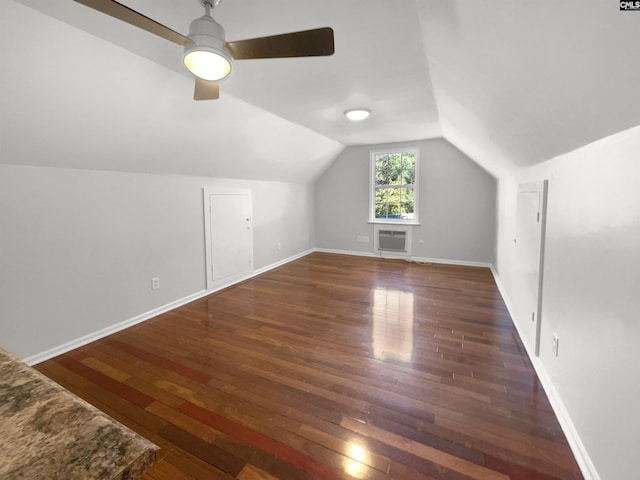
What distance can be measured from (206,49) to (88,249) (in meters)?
2.22

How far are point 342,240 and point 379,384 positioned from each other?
456cm

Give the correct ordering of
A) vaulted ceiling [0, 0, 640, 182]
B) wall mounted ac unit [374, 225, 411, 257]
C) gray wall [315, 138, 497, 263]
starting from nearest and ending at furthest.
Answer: vaulted ceiling [0, 0, 640, 182]
gray wall [315, 138, 497, 263]
wall mounted ac unit [374, 225, 411, 257]

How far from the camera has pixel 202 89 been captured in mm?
1929

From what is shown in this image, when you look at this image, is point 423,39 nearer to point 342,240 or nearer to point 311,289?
point 311,289

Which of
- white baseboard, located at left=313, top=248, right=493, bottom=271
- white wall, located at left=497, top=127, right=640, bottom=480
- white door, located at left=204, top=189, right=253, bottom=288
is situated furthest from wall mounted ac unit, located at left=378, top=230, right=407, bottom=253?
white wall, located at left=497, top=127, right=640, bottom=480

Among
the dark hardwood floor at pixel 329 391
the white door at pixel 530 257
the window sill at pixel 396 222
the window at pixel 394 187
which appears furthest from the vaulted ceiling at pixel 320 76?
the window sill at pixel 396 222

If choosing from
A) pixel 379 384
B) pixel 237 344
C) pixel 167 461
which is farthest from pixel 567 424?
pixel 237 344

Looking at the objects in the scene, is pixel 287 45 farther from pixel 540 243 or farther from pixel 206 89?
pixel 540 243

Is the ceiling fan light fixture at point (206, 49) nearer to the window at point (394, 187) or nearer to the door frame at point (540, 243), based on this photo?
the door frame at point (540, 243)

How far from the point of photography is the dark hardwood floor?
Answer: 58.3 inches

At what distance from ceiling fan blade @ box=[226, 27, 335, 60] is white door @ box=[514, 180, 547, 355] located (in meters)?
1.79

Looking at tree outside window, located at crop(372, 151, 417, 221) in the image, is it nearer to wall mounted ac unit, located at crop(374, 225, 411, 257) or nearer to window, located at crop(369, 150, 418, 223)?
window, located at crop(369, 150, 418, 223)

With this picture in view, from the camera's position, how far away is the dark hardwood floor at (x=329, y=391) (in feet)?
4.86

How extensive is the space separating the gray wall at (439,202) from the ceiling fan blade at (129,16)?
4935mm
